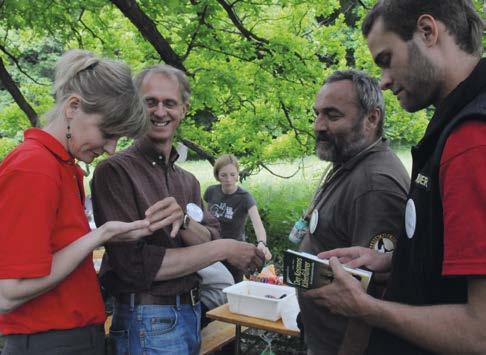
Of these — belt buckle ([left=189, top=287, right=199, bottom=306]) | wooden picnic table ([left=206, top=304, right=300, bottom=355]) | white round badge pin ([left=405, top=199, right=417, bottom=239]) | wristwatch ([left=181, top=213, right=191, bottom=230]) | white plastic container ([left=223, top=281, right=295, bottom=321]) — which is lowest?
wooden picnic table ([left=206, top=304, right=300, bottom=355])

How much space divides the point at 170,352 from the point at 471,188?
1.51m

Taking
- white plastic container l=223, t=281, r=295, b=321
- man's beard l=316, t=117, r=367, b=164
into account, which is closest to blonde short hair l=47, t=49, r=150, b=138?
man's beard l=316, t=117, r=367, b=164

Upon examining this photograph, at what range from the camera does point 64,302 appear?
1847 millimetres

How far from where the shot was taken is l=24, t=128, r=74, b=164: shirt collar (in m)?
1.81

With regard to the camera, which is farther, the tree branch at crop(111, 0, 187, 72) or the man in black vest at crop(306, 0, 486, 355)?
the tree branch at crop(111, 0, 187, 72)

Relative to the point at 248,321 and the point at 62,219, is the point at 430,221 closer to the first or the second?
the point at 62,219

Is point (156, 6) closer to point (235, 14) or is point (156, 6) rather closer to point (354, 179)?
point (235, 14)

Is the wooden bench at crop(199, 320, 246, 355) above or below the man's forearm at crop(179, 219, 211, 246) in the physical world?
below

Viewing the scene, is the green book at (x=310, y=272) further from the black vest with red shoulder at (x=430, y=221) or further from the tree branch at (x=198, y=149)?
the tree branch at (x=198, y=149)

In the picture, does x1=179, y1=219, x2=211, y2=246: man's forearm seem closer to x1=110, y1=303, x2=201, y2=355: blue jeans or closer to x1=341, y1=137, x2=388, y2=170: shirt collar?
x1=110, y1=303, x2=201, y2=355: blue jeans

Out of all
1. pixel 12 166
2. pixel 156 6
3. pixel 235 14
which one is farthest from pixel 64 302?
pixel 235 14

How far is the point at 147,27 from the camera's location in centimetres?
495

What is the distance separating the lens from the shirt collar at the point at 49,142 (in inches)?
71.2

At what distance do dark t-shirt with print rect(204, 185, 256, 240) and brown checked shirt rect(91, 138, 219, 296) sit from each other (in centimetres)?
398
